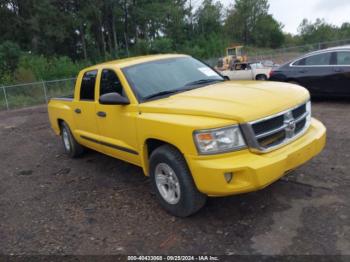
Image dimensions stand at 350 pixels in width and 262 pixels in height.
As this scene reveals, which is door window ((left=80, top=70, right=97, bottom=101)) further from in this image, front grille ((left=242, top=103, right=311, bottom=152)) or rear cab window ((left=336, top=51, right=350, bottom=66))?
rear cab window ((left=336, top=51, right=350, bottom=66))

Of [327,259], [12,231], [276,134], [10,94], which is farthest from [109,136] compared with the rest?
[10,94]

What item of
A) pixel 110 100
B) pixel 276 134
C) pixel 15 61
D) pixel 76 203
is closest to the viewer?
pixel 276 134

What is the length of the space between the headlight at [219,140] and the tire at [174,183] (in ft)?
1.28

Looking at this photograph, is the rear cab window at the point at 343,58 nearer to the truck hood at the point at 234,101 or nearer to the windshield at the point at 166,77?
the windshield at the point at 166,77

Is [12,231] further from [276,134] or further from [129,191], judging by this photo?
[276,134]

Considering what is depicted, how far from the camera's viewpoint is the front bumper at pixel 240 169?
357 cm

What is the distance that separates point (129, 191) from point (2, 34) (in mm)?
45980

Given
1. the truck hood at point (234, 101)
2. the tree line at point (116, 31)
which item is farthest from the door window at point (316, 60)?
the tree line at point (116, 31)

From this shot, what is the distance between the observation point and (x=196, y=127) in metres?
3.70

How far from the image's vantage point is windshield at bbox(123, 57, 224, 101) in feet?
15.8

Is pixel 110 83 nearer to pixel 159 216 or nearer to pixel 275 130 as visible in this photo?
pixel 159 216

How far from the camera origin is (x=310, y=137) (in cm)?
429

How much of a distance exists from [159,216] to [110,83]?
6.54 feet

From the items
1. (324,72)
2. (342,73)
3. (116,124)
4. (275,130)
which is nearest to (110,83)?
(116,124)
